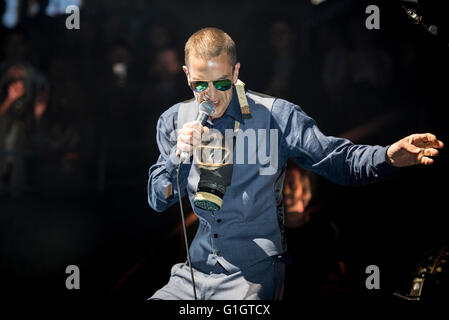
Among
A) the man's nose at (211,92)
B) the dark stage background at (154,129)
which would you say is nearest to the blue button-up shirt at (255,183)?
the man's nose at (211,92)

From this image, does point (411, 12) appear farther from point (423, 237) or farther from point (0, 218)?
point (0, 218)

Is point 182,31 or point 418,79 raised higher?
point 182,31

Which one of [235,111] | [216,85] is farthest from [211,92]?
[235,111]

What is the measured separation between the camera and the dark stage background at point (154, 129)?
7.91 feet

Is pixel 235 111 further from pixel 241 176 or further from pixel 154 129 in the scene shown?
pixel 154 129

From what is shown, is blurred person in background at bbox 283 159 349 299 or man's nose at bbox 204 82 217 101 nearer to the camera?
man's nose at bbox 204 82 217 101

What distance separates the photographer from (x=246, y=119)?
75.7 inches

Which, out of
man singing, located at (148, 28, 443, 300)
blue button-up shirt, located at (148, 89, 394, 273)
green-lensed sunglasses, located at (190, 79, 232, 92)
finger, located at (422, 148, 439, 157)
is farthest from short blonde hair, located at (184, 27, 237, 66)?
finger, located at (422, 148, 439, 157)

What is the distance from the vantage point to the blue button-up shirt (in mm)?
1793

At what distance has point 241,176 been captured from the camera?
1873 mm

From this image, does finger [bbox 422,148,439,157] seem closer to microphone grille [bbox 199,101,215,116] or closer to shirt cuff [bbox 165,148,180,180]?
microphone grille [bbox 199,101,215,116]

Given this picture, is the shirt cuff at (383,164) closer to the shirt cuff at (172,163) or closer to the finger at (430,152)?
the finger at (430,152)
